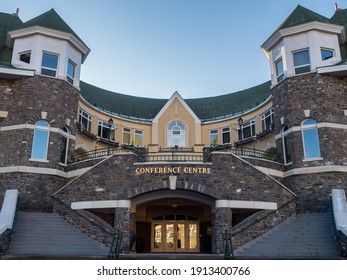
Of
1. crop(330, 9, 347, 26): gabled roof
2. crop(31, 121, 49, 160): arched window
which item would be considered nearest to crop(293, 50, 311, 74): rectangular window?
crop(330, 9, 347, 26): gabled roof

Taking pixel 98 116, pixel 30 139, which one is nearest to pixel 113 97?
pixel 98 116

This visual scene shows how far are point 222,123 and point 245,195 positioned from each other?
1346 cm

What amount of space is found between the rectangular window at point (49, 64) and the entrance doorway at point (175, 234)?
1153 centimetres

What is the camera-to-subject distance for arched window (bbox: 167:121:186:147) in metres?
29.9

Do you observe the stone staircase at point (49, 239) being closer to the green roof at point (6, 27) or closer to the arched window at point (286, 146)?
the arched window at point (286, 146)

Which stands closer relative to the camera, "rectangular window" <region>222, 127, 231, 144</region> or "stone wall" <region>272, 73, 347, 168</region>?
"stone wall" <region>272, 73, 347, 168</region>

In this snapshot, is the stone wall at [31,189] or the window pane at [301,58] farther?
the window pane at [301,58]

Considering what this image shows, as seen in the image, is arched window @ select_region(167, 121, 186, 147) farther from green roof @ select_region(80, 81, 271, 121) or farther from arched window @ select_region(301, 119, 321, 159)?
arched window @ select_region(301, 119, 321, 159)

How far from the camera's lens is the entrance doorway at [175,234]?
74.1 feet

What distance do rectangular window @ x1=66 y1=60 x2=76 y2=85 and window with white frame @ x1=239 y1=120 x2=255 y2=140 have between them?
43.0 feet

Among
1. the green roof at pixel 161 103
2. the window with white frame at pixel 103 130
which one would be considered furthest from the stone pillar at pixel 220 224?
the window with white frame at pixel 103 130

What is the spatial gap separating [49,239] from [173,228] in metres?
9.53

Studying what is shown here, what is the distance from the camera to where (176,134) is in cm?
2997

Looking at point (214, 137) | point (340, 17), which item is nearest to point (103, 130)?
point (214, 137)
